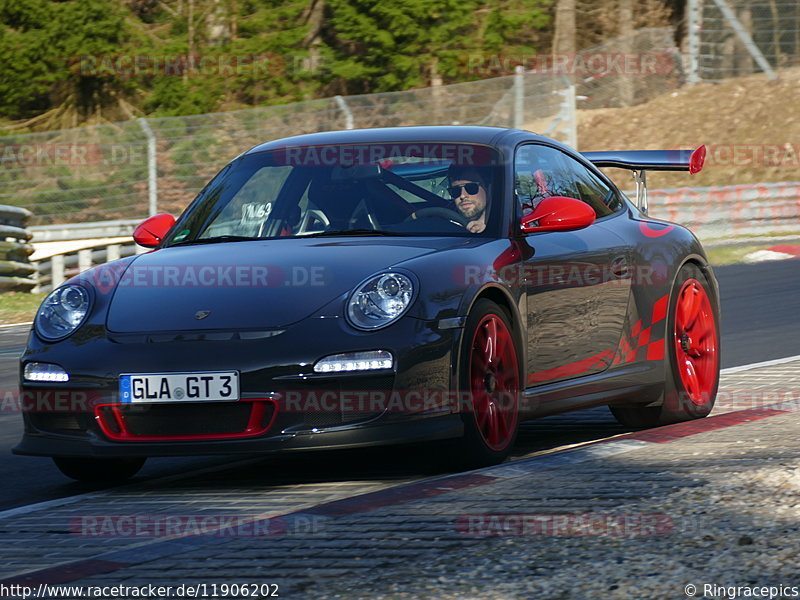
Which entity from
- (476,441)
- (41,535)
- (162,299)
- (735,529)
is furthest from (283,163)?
(735,529)

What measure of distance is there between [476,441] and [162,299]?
1352 millimetres

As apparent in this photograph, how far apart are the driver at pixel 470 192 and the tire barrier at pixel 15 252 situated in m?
10.6

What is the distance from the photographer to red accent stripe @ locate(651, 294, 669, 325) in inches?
294

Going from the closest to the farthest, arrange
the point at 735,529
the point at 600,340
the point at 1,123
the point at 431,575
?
the point at 431,575 → the point at 735,529 → the point at 600,340 → the point at 1,123

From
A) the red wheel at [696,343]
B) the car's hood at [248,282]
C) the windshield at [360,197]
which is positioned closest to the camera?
the car's hood at [248,282]

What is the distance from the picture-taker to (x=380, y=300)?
582 cm

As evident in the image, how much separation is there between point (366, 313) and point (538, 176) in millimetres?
1666

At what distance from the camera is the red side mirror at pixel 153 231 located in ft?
23.4

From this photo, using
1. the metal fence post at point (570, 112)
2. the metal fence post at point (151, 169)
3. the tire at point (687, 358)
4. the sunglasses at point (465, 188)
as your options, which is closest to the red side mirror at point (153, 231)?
the sunglasses at point (465, 188)

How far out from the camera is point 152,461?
24.2 ft

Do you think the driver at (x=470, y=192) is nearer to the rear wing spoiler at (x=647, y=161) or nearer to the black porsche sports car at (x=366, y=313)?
the black porsche sports car at (x=366, y=313)

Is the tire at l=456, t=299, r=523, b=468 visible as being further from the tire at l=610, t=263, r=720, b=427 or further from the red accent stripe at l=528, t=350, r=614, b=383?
the tire at l=610, t=263, r=720, b=427

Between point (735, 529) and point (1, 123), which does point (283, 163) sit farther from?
point (1, 123)

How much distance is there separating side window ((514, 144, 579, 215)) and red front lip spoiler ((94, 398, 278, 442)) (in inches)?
65.4
